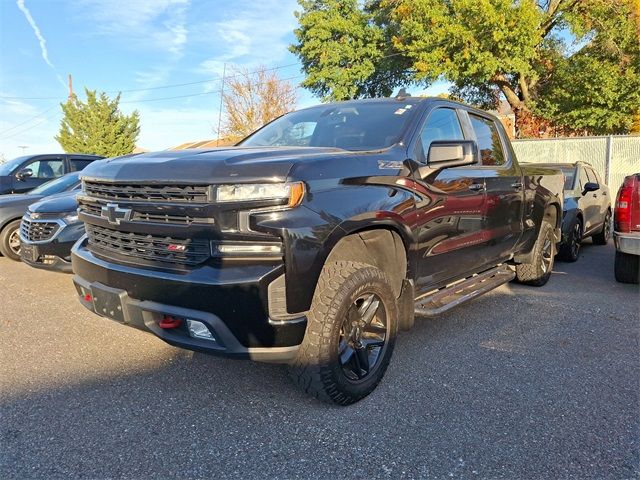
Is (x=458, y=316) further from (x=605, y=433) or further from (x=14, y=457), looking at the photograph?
(x=14, y=457)

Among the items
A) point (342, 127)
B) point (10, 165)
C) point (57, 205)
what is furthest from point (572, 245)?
point (10, 165)

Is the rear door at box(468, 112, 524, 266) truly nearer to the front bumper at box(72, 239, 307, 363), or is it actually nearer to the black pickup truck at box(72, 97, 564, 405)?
the black pickup truck at box(72, 97, 564, 405)

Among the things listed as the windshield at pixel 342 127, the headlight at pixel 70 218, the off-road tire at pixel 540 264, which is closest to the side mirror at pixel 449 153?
the windshield at pixel 342 127

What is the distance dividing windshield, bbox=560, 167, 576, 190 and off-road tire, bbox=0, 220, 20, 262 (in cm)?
839

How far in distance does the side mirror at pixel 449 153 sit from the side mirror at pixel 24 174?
30.1ft

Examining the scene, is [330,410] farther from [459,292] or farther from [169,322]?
[459,292]

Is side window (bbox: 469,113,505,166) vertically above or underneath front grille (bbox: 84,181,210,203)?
above

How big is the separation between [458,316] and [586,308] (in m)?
1.42

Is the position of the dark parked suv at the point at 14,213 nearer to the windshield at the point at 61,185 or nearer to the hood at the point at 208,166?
the windshield at the point at 61,185

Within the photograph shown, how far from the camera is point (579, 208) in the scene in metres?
7.55

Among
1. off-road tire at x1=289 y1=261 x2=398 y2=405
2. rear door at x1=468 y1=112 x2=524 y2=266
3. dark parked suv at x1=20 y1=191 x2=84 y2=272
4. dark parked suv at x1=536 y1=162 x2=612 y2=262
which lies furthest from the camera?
dark parked suv at x1=536 y1=162 x2=612 y2=262

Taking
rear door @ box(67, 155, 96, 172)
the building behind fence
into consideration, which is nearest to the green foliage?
the building behind fence

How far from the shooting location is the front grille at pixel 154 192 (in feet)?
8.39

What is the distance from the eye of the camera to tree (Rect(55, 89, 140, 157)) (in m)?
35.7
